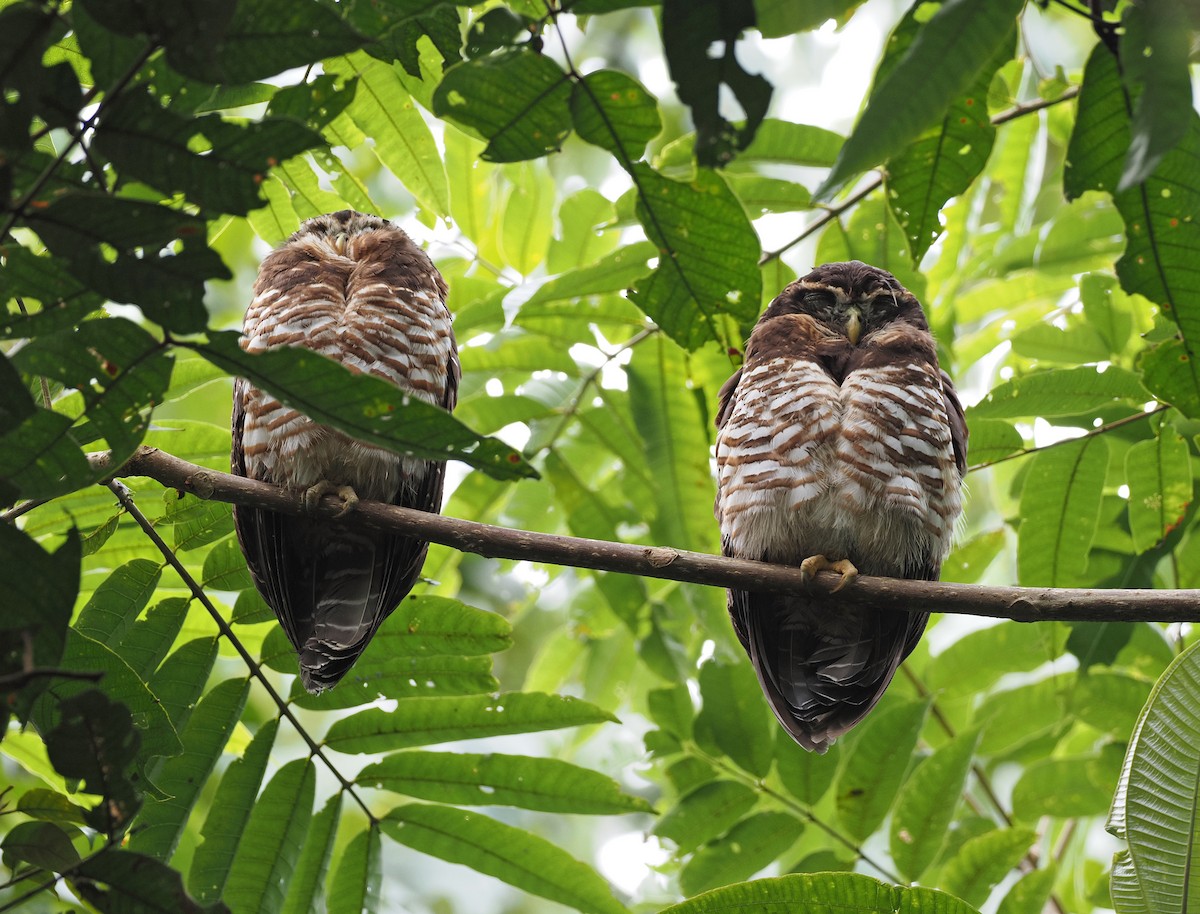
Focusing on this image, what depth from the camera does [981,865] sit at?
3.46 m

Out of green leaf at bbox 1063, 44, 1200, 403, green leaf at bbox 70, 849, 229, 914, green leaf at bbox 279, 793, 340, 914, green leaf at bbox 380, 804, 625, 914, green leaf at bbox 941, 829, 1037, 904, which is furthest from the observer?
green leaf at bbox 941, 829, 1037, 904

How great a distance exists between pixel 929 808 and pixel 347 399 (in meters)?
2.59

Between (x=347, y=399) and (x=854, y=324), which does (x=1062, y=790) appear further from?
(x=347, y=399)

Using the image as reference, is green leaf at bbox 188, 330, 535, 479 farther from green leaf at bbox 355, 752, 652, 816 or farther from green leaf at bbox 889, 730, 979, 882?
green leaf at bbox 889, 730, 979, 882

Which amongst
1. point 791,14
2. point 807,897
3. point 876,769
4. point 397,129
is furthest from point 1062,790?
point 791,14

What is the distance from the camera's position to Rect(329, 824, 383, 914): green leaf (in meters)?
3.11

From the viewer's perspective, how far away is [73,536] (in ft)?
5.24

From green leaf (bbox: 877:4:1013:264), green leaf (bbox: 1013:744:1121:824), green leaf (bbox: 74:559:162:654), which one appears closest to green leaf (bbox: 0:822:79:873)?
green leaf (bbox: 74:559:162:654)

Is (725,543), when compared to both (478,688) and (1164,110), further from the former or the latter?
(1164,110)

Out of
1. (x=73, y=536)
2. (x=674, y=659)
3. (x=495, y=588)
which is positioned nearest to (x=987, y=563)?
(x=674, y=659)

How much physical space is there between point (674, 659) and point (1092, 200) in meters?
2.65

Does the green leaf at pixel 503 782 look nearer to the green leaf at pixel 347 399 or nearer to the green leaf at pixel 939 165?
the green leaf at pixel 347 399

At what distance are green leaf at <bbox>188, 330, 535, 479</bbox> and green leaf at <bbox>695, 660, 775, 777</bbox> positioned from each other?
7.37 ft

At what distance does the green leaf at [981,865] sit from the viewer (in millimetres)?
3420
